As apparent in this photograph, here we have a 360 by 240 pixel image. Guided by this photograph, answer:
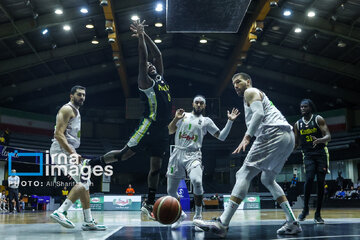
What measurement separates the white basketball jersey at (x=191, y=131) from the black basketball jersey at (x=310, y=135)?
192cm

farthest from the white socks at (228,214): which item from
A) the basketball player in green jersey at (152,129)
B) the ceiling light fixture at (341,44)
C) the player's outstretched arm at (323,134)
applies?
the ceiling light fixture at (341,44)

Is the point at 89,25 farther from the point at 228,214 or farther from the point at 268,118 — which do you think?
the point at 228,214

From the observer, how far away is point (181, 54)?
2578 cm

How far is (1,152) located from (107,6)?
10.7m

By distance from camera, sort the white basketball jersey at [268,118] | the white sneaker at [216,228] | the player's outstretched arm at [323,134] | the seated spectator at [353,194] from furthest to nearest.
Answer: the seated spectator at [353,194] → the player's outstretched arm at [323,134] → the white basketball jersey at [268,118] → the white sneaker at [216,228]

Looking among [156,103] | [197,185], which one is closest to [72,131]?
[156,103]

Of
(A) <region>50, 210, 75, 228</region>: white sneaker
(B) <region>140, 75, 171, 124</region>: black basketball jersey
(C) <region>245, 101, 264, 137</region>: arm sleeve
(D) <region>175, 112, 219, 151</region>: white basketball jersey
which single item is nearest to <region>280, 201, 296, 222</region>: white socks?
(C) <region>245, 101, 264, 137</region>: arm sleeve

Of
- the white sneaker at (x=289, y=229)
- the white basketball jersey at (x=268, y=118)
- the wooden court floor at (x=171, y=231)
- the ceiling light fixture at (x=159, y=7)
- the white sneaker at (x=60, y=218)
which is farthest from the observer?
the ceiling light fixture at (x=159, y=7)

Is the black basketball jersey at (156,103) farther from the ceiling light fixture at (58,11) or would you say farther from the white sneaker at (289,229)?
the ceiling light fixture at (58,11)

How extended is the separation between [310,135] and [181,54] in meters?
19.9

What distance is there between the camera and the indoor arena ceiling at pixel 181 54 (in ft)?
55.6

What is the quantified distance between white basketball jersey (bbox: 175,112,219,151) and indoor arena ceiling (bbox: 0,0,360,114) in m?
10.9

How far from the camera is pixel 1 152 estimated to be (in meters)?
19.9

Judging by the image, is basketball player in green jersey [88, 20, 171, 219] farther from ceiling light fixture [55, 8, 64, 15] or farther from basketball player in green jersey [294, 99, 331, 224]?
ceiling light fixture [55, 8, 64, 15]
